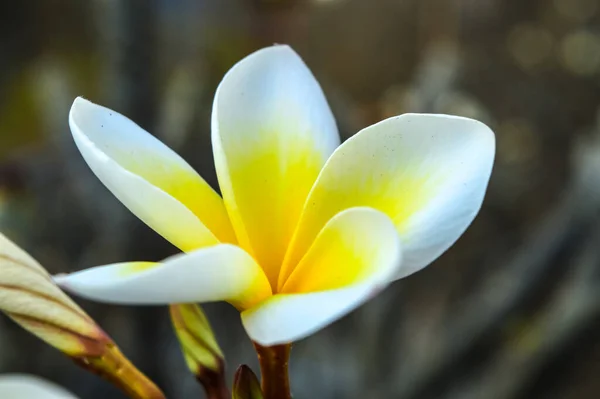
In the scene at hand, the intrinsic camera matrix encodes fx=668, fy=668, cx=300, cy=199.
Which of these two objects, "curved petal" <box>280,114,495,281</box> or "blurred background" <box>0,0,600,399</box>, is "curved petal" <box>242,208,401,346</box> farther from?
"blurred background" <box>0,0,600,399</box>

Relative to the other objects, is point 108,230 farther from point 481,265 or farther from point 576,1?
point 576,1

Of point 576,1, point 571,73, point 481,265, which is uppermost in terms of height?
point 576,1

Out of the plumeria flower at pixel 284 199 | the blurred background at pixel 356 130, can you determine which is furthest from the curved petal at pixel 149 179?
the blurred background at pixel 356 130

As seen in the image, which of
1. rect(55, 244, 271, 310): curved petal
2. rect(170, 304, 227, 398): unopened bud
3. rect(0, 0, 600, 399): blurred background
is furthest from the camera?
rect(0, 0, 600, 399): blurred background

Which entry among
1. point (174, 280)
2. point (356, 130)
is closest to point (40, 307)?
point (174, 280)

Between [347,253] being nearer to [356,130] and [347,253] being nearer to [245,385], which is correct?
[245,385]

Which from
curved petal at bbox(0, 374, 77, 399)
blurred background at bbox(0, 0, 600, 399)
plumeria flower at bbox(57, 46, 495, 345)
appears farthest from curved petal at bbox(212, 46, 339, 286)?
blurred background at bbox(0, 0, 600, 399)

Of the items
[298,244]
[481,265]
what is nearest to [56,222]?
[481,265]
